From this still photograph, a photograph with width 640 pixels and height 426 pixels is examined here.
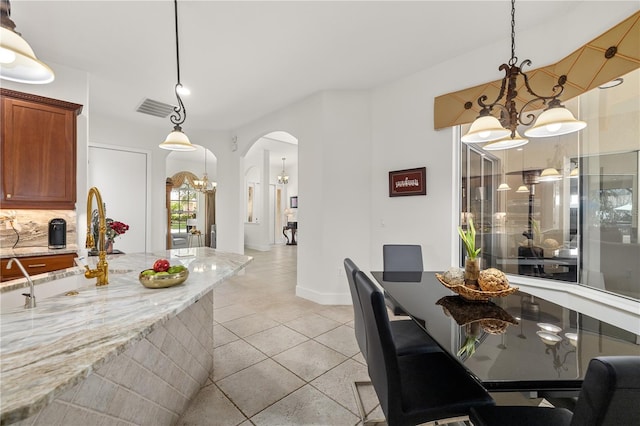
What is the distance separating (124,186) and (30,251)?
8.72 ft

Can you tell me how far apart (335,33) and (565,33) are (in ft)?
6.76

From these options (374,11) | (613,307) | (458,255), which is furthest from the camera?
(458,255)

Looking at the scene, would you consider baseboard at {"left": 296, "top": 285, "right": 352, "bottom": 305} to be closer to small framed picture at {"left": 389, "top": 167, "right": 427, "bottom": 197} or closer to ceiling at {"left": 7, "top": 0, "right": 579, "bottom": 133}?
small framed picture at {"left": 389, "top": 167, "right": 427, "bottom": 197}

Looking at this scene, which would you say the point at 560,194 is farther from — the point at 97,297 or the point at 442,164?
the point at 97,297

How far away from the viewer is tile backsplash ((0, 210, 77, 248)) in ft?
9.98

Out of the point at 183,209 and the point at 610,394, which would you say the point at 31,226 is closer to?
the point at 610,394

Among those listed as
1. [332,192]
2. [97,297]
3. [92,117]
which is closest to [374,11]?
[332,192]

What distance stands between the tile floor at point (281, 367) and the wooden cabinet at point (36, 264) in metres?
1.73

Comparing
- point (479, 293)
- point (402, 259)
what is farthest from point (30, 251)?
point (479, 293)

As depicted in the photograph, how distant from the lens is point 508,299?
1.81 m

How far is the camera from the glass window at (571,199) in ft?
7.02

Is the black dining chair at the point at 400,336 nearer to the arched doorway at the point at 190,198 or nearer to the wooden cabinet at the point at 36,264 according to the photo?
the wooden cabinet at the point at 36,264

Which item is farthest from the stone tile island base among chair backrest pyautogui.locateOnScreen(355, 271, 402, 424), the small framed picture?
the small framed picture

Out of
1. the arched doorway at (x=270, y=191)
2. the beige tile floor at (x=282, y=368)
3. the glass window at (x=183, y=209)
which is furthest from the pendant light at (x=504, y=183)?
the glass window at (x=183, y=209)
